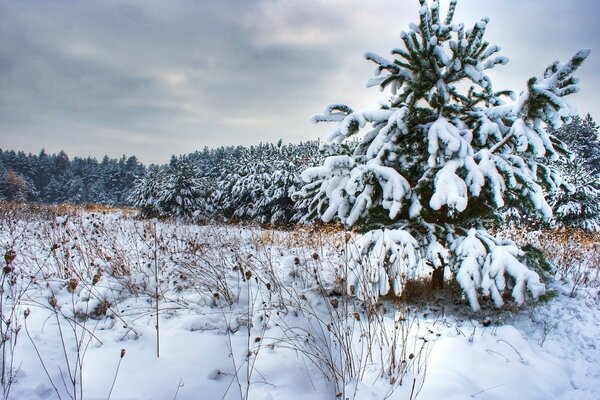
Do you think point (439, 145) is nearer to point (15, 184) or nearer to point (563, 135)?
point (563, 135)

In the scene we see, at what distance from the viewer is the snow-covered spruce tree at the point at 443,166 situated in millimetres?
2621

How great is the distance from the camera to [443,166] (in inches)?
116

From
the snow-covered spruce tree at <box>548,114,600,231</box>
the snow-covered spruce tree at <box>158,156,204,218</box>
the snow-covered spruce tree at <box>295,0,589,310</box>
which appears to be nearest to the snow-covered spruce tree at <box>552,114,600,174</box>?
the snow-covered spruce tree at <box>548,114,600,231</box>

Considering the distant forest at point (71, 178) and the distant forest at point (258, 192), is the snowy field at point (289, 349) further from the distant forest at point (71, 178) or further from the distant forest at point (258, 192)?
the distant forest at point (71, 178)

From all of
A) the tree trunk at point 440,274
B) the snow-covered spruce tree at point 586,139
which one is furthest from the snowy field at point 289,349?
the snow-covered spruce tree at point 586,139

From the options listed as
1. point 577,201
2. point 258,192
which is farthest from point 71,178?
point 577,201

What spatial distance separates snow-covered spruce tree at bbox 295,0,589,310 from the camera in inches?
103

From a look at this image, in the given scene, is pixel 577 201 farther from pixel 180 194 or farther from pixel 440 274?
pixel 180 194

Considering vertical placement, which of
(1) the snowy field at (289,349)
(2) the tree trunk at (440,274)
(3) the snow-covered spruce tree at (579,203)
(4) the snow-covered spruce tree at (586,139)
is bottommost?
(1) the snowy field at (289,349)

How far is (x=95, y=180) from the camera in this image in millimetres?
67250

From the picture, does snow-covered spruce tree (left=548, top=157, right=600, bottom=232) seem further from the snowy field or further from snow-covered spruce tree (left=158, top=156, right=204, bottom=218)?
snow-covered spruce tree (left=158, top=156, right=204, bottom=218)

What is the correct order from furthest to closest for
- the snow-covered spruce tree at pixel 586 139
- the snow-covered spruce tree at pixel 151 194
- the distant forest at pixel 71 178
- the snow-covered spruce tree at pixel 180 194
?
the distant forest at pixel 71 178
the snow-covered spruce tree at pixel 586 139
the snow-covered spruce tree at pixel 151 194
the snow-covered spruce tree at pixel 180 194

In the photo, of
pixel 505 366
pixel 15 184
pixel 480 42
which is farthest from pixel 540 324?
pixel 15 184

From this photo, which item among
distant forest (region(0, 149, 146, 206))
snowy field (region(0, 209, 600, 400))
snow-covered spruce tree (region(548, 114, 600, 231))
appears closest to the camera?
snowy field (region(0, 209, 600, 400))
